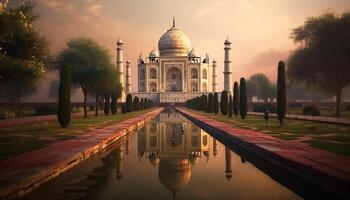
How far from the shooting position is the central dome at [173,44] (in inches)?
3533

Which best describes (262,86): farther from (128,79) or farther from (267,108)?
(267,108)

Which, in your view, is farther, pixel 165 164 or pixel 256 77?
pixel 256 77

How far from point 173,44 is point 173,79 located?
28.0ft

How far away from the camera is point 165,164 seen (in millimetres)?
9133

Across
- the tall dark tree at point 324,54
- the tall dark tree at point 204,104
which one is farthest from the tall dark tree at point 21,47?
the tall dark tree at point 204,104

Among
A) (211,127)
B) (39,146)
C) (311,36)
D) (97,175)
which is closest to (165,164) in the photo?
(97,175)

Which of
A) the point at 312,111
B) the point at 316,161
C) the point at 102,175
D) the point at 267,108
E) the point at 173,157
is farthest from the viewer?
the point at 267,108

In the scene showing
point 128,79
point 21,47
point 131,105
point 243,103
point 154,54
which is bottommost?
point 131,105

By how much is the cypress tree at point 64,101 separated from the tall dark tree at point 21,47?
3.54 meters

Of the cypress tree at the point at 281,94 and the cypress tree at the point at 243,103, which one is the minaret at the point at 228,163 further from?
the cypress tree at the point at 243,103

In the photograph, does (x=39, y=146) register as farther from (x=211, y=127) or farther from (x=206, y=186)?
(x=211, y=127)

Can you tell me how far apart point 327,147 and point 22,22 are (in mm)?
18979

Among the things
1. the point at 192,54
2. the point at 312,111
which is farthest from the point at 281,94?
the point at 192,54

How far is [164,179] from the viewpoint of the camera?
7375 millimetres
